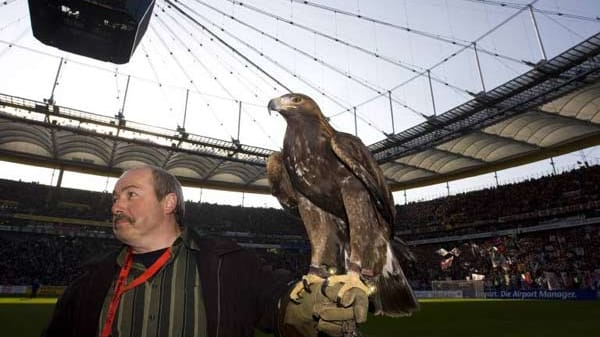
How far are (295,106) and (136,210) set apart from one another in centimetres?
213

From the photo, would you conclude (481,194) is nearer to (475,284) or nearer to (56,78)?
(475,284)

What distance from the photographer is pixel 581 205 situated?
30438 mm

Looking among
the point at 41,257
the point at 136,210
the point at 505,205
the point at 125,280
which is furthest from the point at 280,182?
the point at 505,205

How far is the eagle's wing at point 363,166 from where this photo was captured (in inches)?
147

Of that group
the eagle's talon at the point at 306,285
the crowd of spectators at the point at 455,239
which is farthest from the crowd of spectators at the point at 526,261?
the eagle's talon at the point at 306,285

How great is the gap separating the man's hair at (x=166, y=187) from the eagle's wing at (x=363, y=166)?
1769 millimetres

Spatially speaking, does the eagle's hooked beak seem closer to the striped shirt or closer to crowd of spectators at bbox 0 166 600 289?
the striped shirt

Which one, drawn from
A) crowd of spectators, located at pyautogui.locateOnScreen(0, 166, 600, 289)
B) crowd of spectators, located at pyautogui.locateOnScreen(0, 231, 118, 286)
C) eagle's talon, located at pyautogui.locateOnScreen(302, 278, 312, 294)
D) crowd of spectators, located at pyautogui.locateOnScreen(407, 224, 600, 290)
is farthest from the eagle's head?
crowd of spectators, located at pyautogui.locateOnScreen(0, 231, 118, 286)

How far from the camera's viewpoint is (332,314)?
265cm

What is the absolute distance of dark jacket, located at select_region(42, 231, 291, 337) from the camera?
220 cm

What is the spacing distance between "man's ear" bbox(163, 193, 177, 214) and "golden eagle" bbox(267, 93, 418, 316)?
1.55 metres

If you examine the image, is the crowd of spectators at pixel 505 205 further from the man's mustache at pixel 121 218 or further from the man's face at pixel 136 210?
the man's mustache at pixel 121 218

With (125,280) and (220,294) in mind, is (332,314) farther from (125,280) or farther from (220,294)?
(125,280)

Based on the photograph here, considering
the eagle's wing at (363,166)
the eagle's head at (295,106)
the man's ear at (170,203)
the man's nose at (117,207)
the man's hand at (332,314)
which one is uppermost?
the eagle's head at (295,106)
